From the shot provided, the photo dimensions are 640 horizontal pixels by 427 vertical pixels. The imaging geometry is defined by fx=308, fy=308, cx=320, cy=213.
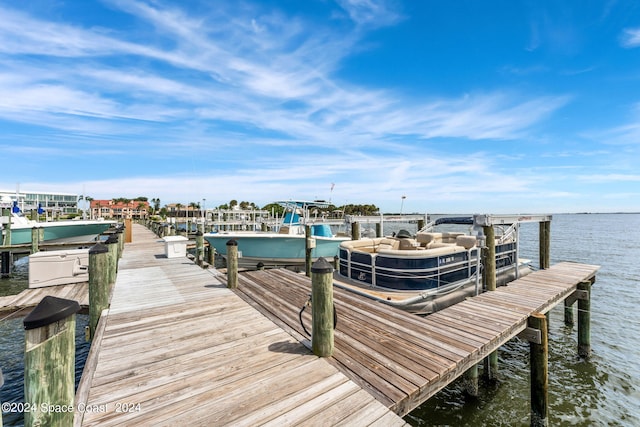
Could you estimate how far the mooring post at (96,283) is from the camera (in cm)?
593

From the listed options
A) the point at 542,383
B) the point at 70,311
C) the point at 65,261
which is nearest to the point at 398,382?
the point at 70,311

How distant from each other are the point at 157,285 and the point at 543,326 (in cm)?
911

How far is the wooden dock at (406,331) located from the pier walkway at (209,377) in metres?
0.34

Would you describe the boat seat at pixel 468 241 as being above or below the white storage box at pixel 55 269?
above

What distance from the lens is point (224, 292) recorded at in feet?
25.0

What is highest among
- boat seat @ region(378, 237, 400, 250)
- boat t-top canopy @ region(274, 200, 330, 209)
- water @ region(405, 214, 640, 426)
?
boat t-top canopy @ region(274, 200, 330, 209)

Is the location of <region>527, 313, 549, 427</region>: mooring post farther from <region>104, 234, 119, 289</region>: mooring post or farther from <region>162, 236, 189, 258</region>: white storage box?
<region>162, 236, 189, 258</region>: white storage box

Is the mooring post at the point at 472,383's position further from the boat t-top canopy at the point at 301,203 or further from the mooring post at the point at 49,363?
the boat t-top canopy at the point at 301,203

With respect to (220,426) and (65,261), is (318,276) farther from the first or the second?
(65,261)

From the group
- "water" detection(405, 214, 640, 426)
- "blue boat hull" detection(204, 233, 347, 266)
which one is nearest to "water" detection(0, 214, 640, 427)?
"water" detection(405, 214, 640, 426)

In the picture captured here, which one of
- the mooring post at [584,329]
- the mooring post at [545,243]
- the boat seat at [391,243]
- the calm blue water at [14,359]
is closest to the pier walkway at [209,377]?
the calm blue water at [14,359]

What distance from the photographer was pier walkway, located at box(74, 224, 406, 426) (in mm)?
3090

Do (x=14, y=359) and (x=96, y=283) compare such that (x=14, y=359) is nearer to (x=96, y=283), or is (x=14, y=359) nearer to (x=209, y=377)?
(x=96, y=283)

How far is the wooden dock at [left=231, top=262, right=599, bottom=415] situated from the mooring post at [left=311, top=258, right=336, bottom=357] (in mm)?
220
